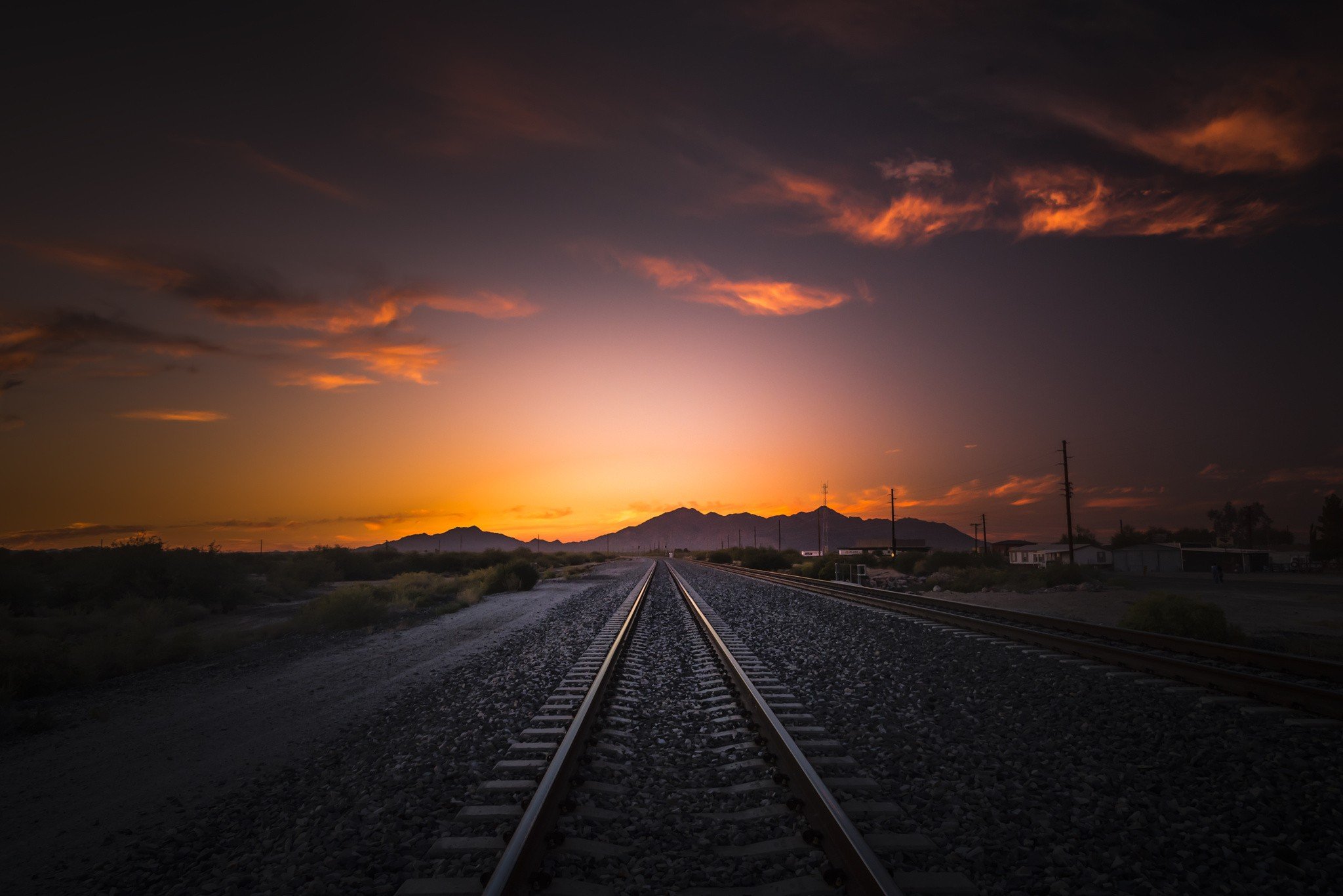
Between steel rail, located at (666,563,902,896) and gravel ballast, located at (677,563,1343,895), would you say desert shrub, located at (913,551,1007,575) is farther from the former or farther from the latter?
steel rail, located at (666,563,902,896)

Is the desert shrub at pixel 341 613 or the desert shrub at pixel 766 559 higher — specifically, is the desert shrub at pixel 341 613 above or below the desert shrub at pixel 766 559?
above

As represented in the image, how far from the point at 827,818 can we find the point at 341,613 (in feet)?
55.8

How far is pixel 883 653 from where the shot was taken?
409 inches

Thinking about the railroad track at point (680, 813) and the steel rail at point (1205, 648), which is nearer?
the railroad track at point (680, 813)

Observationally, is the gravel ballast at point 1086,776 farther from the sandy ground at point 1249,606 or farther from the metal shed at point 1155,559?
the metal shed at point 1155,559

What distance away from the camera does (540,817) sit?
13.2 feet

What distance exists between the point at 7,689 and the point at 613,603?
1441 centimetres

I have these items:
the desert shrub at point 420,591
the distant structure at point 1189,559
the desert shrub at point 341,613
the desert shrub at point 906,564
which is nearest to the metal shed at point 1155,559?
the distant structure at point 1189,559

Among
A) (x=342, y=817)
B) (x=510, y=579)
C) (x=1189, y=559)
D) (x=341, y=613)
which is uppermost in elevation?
(x=342, y=817)

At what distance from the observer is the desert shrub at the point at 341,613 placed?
17453mm

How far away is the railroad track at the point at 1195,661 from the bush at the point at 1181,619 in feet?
5.46

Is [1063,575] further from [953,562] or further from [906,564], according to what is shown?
[953,562]

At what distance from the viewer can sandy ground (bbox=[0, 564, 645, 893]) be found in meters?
5.11

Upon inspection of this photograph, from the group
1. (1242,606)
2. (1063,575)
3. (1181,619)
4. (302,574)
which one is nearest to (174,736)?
(1181,619)
